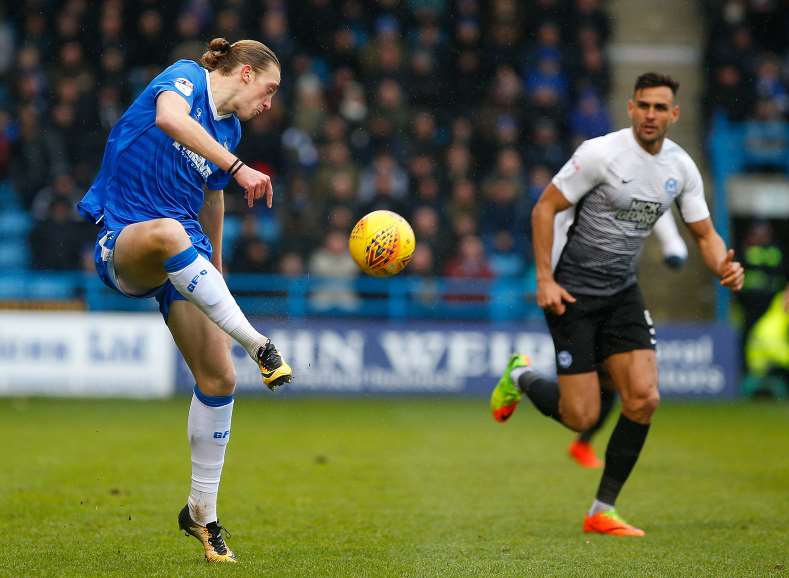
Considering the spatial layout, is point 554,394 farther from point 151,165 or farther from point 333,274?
point 333,274

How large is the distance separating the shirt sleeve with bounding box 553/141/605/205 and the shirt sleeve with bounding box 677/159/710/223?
500 mm

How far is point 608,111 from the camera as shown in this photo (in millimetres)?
20062

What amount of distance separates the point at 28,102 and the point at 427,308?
629cm

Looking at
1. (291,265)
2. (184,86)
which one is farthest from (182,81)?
(291,265)

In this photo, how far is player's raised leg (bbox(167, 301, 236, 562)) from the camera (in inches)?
236

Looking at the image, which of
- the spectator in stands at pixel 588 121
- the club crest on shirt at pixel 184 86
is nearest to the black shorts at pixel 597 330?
the club crest on shirt at pixel 184 86

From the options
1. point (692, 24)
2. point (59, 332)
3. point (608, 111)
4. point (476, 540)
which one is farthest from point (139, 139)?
point (692, 24)

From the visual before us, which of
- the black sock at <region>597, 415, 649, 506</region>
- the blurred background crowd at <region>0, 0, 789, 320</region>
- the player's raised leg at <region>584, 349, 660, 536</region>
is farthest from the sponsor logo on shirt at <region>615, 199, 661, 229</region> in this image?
the blurred background crowd at <region>0, 0, 789, 320</region>

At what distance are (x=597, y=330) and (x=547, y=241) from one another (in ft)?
2.22

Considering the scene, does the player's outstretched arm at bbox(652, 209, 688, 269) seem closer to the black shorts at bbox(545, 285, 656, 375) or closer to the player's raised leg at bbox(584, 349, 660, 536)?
the black shorts at bbox(545, 285, 656, 375)

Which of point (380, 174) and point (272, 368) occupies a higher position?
point (380, 174)

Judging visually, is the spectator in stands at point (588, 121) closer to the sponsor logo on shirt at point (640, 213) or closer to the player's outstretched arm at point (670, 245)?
the player's outstretched arm at point (670, 245)

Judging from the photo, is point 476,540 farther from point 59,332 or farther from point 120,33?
point 120,33

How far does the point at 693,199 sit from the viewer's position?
7414mm
